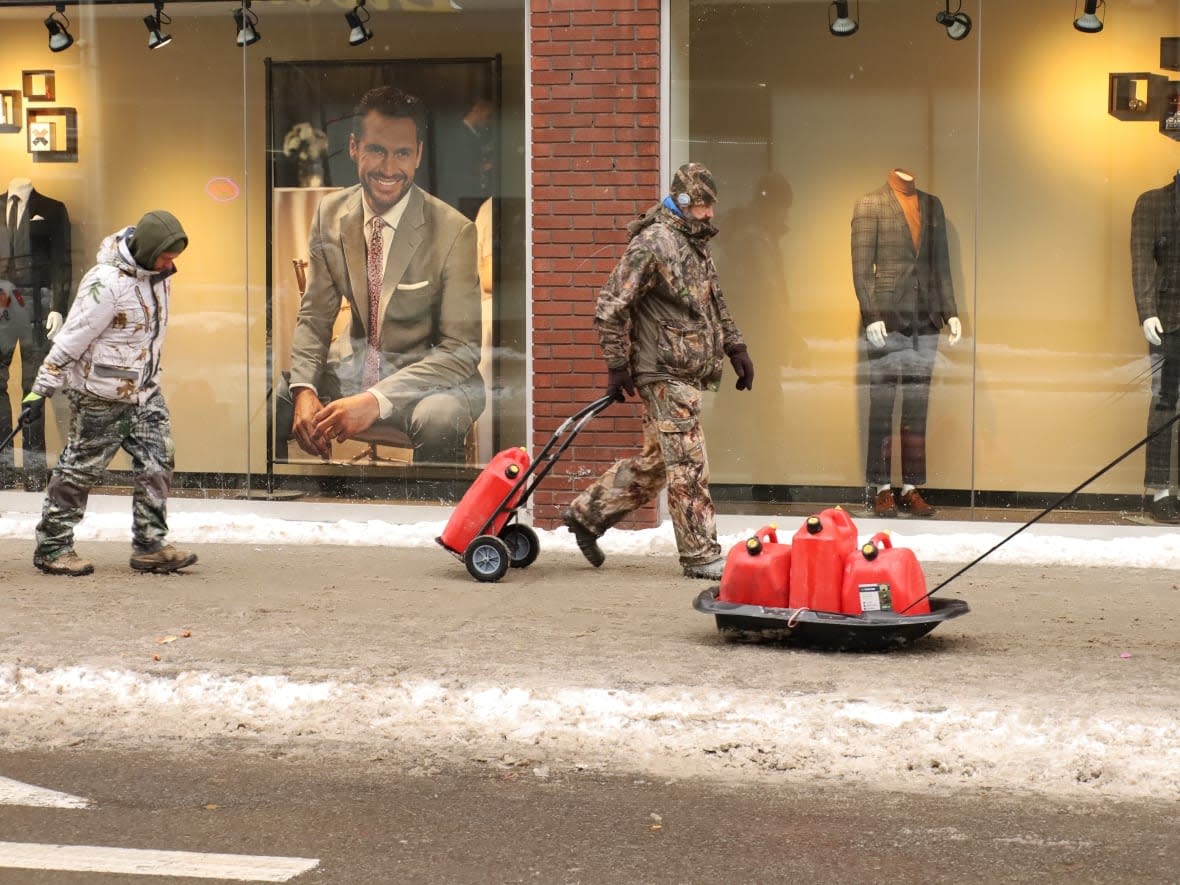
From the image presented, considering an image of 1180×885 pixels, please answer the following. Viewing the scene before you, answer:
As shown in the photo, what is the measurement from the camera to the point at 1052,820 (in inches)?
208

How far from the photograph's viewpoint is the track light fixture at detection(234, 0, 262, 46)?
38.6 feet

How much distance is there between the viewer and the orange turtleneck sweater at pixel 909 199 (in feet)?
37.0

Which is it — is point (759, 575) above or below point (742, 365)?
below

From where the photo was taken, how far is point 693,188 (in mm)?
8914

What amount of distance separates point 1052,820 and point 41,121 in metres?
9.58

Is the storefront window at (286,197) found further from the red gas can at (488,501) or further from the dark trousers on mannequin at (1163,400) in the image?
the dark trousers on mannequin at (1163,400)

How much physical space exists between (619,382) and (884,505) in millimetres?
3119

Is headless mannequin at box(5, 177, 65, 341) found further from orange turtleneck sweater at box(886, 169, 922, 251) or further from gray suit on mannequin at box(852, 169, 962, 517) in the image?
orange turtleneck sweater at box(886, 169, 922, 251)

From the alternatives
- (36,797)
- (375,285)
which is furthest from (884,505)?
(36,797)

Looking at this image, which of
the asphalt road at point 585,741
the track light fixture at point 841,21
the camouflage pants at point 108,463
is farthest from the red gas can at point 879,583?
the track light fixture at point 841,21

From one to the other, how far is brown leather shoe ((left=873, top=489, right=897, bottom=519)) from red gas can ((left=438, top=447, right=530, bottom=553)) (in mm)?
3079

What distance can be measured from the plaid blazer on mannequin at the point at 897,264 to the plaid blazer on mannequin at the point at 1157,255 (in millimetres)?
1209

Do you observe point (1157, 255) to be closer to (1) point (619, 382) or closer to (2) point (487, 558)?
(1) point (619, 382)

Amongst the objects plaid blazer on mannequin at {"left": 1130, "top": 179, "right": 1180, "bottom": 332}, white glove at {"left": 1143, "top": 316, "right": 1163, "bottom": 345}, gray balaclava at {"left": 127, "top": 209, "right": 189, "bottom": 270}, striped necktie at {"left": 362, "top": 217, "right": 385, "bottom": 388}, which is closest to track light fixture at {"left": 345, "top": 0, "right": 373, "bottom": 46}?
striped necktie at {"left": 362, "top": 217, "right": 385, "bottom": 388}
